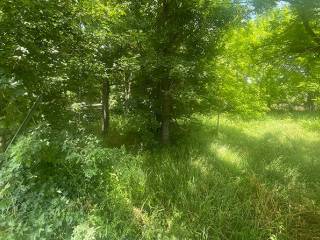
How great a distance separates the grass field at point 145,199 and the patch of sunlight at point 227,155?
38 cm

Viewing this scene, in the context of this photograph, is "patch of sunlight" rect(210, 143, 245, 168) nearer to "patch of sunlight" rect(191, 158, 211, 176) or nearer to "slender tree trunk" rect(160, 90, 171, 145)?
"patch of sunlight" rect(191, 158, 211, 176)

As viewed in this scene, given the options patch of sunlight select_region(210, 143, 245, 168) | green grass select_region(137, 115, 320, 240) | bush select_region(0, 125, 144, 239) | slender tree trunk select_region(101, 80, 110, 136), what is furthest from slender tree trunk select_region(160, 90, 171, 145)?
bush select_region(0, 125, 144, 239)

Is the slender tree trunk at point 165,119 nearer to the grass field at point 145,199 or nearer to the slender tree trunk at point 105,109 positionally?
the grass field at point 145,199

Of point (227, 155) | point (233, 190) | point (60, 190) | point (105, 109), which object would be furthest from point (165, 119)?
point (60, 190)

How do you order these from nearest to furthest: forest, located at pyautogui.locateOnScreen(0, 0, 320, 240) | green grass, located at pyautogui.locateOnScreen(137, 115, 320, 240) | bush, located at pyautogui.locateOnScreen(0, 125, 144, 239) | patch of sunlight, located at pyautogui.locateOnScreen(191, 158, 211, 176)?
1. bush, located at pyautogui.locateOnScreen(0, 125, 144, 239)
2. forest, located at pyautogui.locateOnScreen(0, 0, 320, 240)
3. green grass, located at pyautogui.locateOnScreen(137, 115, 320, 240)
4. patch of sunlight, located at pyautogui.locateOnScreen(191, 158, 211, 176)

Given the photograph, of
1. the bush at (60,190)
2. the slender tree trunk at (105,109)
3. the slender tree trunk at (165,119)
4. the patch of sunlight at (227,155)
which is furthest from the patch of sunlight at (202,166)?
the slender tree trunk at (105,109)

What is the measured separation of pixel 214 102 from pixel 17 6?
5553 mm

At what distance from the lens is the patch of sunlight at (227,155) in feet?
23.0

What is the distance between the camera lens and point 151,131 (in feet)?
26.7

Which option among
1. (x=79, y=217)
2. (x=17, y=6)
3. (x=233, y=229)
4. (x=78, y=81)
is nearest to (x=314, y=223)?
(x=233, y=229)

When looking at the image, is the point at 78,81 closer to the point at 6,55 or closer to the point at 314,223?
the point at 6,55

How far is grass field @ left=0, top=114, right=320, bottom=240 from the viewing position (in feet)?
11.9

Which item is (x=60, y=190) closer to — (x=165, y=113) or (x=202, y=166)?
(x=202, y=166)

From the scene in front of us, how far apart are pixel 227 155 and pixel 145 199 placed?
346 cm
